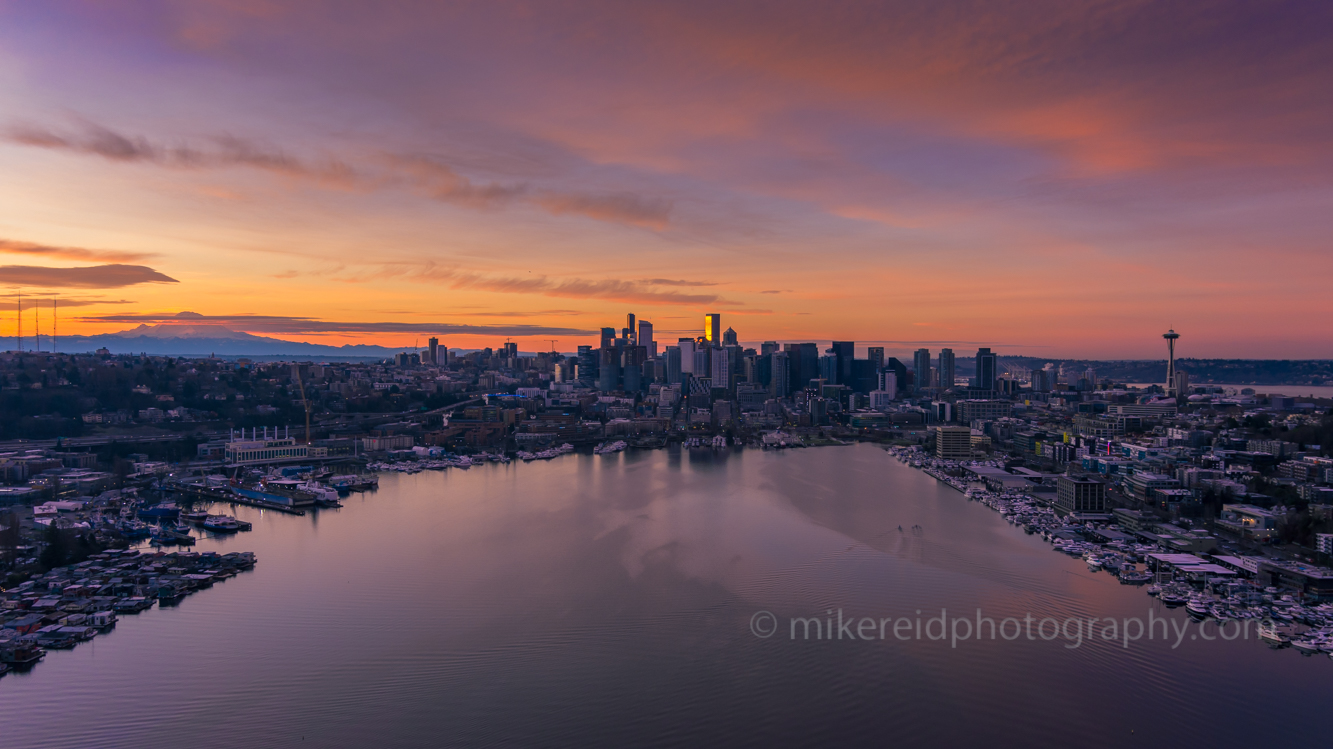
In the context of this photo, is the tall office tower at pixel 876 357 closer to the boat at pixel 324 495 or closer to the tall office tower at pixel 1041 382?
the tall office tower at pixel 1041 382

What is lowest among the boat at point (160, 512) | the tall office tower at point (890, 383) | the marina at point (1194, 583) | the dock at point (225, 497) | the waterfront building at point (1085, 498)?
the dock at point (225, 497)

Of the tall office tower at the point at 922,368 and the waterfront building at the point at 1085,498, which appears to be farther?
the tall office tower at the point at 922,368

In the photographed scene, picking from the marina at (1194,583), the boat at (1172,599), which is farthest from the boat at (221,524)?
the boat at (1172,599)

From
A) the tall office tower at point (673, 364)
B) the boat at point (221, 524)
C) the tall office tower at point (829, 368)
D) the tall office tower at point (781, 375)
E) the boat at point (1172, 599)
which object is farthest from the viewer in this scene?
the tall office tower at point (673, 364)

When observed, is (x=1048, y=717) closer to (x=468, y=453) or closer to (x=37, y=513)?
(x=37, y=513)

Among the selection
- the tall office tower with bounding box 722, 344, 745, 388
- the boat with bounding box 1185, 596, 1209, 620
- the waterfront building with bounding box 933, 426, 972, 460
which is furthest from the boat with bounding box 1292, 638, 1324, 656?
the tall office tower with bounding box 722, 344, 745, 388

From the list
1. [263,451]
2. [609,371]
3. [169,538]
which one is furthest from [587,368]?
[169,538]
